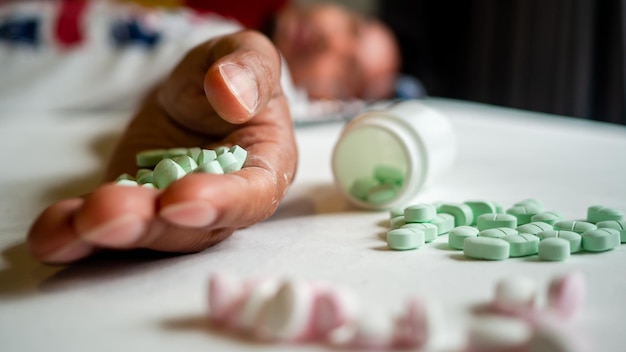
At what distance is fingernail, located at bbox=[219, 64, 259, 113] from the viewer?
68 cm

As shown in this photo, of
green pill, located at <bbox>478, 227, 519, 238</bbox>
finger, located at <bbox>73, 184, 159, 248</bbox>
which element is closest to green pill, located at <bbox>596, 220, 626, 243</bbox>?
green pill, located at <bbox>478, 227, 519, 238</bbox>

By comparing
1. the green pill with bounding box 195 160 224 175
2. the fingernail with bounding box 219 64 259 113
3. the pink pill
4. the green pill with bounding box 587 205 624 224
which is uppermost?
the fingernail with bounding box 219 64 259 113

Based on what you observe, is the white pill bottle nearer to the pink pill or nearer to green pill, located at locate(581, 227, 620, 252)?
green pill, located at locate(581, 227, 620, 252)

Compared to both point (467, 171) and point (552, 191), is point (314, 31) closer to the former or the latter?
point (467, 171)

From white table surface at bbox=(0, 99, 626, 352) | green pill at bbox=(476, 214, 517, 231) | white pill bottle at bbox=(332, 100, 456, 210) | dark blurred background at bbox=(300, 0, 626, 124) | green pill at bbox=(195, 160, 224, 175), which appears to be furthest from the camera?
dark blurred background at bbox=(300, 0, 626, 124)

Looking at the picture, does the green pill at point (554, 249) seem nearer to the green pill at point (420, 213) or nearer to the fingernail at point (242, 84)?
the green pill at point (420, 213)

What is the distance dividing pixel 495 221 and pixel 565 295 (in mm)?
224

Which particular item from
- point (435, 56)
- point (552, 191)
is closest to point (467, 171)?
point (552, 191)

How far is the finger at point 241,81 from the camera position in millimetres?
669

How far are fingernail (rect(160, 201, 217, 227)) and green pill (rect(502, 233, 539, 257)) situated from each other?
29 centimetres

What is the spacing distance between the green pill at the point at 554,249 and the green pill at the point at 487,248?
3cm

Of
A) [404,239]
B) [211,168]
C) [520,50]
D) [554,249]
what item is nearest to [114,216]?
[211,168]

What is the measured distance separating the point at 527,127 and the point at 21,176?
98 cm

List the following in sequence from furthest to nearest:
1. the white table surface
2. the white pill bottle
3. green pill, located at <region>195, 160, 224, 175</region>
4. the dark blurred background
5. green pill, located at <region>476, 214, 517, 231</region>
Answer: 1. the dark blurred background
2. the white pill bottle
3. green pill, located at <region>476, 214, 517, 231</region>
4. green pill, located at <region>195, 160, 224, 175</region>
5. the white table surface
